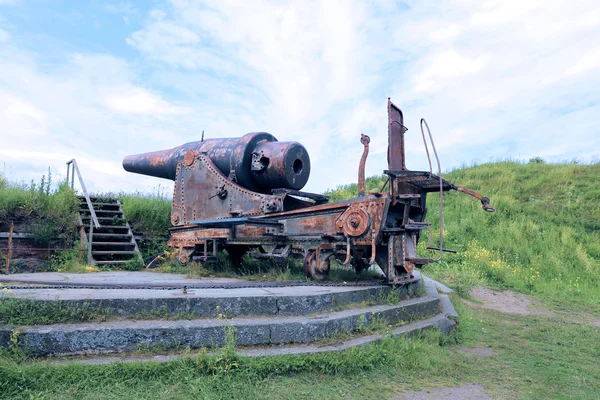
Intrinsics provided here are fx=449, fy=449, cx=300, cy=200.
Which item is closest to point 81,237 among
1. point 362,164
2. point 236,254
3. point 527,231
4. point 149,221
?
point 149,221

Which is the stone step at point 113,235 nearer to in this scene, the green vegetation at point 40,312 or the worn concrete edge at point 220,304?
the green vegetation at point 40,312

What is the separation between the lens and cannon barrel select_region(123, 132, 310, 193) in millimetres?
6941

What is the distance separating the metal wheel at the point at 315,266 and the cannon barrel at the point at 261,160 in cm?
143

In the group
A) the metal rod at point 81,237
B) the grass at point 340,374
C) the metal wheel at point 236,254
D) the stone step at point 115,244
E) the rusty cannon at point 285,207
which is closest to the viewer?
the grass at point 340,374

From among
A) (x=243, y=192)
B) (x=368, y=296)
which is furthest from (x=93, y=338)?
(x=243, y=192)

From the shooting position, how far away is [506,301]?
8.51m

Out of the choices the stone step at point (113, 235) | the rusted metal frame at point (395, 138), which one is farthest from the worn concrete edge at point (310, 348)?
the stone step at point (113, 235)

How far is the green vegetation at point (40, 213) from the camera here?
8.73 m

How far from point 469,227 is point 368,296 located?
342 inches

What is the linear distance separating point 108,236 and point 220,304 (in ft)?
20.4

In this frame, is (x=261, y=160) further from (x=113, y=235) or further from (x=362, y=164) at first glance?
(x=113, y=235)

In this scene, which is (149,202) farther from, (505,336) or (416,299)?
(505,336)

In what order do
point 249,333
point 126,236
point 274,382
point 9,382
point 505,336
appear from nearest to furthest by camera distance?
point 9,382, point 274,382, point 249,333, point 505,336, point 126,236

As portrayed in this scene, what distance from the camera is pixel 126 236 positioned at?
31.7 ft
